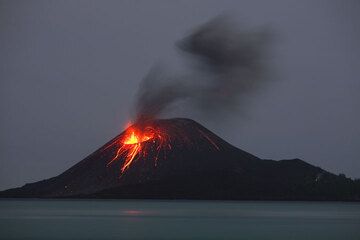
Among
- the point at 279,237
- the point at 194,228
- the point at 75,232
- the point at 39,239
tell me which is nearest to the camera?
the point at 39,239

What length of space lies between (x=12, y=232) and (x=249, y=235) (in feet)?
68.9

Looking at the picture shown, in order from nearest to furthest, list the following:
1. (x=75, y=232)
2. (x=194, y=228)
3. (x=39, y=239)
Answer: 1. (x=39, y=239)
2. (x=75, y=232)
3. (x=194, y=228)

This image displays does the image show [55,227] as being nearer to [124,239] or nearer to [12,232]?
[12,232]

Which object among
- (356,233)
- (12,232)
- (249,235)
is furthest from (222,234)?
(12,232)

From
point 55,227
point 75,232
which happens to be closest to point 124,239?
point 75,232

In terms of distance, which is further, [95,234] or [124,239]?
[95,234]

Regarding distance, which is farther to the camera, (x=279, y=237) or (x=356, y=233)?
(x=356, y=233)

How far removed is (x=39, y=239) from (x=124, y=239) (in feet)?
22.7

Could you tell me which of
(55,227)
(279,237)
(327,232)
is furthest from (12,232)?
(327,232)

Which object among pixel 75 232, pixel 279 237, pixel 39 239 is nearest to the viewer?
pixel 39 239

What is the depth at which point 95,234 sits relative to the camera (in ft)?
215

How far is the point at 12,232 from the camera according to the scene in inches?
2616

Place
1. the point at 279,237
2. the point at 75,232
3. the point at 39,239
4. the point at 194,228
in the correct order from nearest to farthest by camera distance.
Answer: the point at 39,239
the point at 279,237
the point at 75,232
the point at 194,228

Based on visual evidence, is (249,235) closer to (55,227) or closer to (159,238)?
(159,238)
